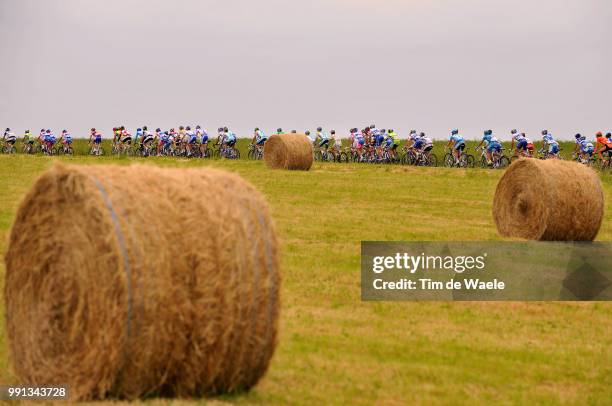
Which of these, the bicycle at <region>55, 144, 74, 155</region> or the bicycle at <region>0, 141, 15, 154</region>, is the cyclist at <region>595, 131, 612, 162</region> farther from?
the bicycle at <region>0, 141, 15, 154</region>

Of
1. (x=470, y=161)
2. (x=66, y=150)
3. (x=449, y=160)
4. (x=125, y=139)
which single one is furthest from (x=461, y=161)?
(x=66, y=150)

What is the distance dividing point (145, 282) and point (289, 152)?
37.0m

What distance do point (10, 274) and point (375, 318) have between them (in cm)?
660

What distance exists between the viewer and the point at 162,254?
1024 centimetres

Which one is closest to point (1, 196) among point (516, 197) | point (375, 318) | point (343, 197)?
point (343, 197)

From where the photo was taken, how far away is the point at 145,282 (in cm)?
1011

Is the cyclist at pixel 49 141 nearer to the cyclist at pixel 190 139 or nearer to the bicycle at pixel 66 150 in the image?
the bicycle at pixel 66 150

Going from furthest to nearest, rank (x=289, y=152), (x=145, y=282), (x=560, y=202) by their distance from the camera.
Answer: (x=289, y=152) < (x=560, y=202) < (x=145, y=282)

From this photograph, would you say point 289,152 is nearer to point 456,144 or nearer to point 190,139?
point 456,144

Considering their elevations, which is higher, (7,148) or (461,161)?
(7,148)

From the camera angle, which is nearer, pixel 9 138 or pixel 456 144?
pixel 456 144

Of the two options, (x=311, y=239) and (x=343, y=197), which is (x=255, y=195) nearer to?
(x=311, y=239)

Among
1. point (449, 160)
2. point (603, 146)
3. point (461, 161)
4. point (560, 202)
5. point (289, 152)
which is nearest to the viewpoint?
point (560, 202)

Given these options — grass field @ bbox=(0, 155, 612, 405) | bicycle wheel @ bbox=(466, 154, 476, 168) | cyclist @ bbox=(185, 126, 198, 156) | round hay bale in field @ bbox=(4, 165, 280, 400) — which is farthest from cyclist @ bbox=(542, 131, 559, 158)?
round hay bale in field @ bbox=(4, 165, 280, 400)
